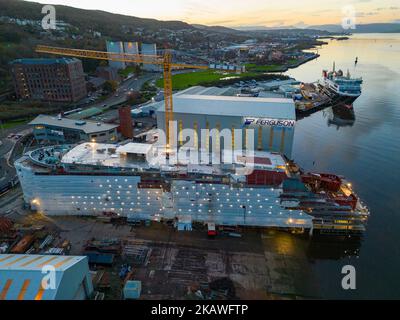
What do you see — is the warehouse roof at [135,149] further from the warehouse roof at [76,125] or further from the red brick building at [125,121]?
the red brick building at [125,121]

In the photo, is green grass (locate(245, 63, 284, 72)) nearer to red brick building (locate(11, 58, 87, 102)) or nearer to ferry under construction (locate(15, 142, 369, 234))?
red brick building (locate(11, 58, 87, 102))

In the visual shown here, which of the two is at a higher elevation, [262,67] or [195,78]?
[262,67]

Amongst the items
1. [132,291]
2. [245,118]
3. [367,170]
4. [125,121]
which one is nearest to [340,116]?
[367,170]

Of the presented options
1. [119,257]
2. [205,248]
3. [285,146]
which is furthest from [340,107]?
[119,257]

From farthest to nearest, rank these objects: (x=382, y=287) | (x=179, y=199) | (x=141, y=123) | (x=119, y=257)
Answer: (x=141, y=123) < (x=179, y=199) < (x=119, y=257) < (x=382, y=287)

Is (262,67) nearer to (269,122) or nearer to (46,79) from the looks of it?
(46,79)
